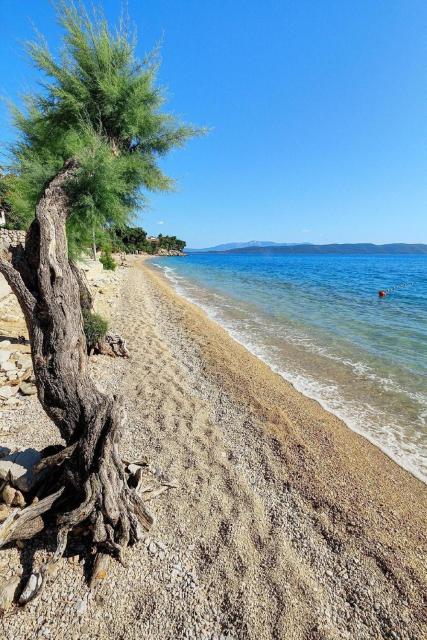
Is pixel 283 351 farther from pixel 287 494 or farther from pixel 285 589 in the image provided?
pixel 285 589

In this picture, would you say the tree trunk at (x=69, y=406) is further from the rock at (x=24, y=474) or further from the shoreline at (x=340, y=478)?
the shoreline at (x=340, y=478)

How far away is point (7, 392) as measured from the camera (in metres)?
7.03

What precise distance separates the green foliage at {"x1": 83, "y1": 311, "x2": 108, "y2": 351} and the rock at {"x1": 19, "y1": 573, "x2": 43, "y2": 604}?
6.79m

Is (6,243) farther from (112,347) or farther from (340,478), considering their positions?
(340,478)

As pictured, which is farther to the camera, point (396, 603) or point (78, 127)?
point (78, 127)

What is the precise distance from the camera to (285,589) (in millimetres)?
3654

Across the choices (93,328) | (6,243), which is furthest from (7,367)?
(6,243)

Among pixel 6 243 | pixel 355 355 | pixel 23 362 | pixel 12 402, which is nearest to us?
pixel 6 243

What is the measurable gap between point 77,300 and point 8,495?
2.90 meters

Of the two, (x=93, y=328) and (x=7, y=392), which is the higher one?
(x=93, y=328)

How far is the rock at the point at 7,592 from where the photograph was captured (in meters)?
3.29

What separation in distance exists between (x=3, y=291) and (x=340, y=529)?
48.8 feet

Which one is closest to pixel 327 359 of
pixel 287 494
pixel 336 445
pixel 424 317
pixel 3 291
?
pixel 336 445

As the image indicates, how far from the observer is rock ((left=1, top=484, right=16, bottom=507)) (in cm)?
424
